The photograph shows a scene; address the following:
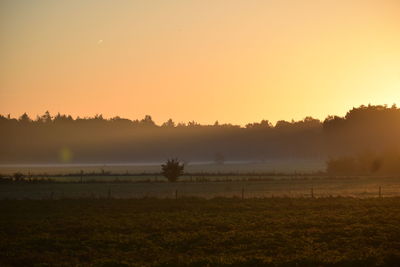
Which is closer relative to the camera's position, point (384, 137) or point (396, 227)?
point (396, 227)

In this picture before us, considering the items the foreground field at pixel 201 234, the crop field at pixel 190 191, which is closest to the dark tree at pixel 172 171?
the crop field at pixel 190 191

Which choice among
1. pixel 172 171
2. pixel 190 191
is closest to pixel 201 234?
pixel 190 191

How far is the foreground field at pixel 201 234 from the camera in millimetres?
19969

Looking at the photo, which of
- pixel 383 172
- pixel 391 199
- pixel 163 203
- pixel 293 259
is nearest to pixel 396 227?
pixel 293 259

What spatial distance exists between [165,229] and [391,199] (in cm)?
2377

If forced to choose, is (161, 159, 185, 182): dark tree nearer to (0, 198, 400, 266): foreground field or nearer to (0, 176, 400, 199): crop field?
(0, 176, 400, 199): crop field

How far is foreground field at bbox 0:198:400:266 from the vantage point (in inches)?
786

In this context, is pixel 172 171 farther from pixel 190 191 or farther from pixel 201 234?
pixel 201 234

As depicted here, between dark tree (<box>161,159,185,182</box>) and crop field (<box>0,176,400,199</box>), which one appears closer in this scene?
crop field (<box>0,176,400,199</box>)

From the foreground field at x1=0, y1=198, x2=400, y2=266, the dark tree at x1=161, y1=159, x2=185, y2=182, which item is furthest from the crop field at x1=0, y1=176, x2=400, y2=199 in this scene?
the foreground field at x1=0, y1=198, x2=400, y2=266

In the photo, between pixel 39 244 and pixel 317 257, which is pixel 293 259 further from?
pixel 39 244

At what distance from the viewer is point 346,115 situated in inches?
6590

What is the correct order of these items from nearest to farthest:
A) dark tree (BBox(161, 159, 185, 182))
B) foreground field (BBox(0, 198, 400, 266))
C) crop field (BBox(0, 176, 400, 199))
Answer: foreground field (BBox(0, 198, 400, 266)) → crop field (BBox(0, 176, 400, 199)) → dark tree (BBox(161, 159, 185, 182))

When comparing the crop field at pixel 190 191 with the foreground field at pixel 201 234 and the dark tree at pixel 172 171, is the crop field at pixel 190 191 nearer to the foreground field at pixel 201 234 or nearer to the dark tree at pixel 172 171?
the dark tree at pixel 172 171
